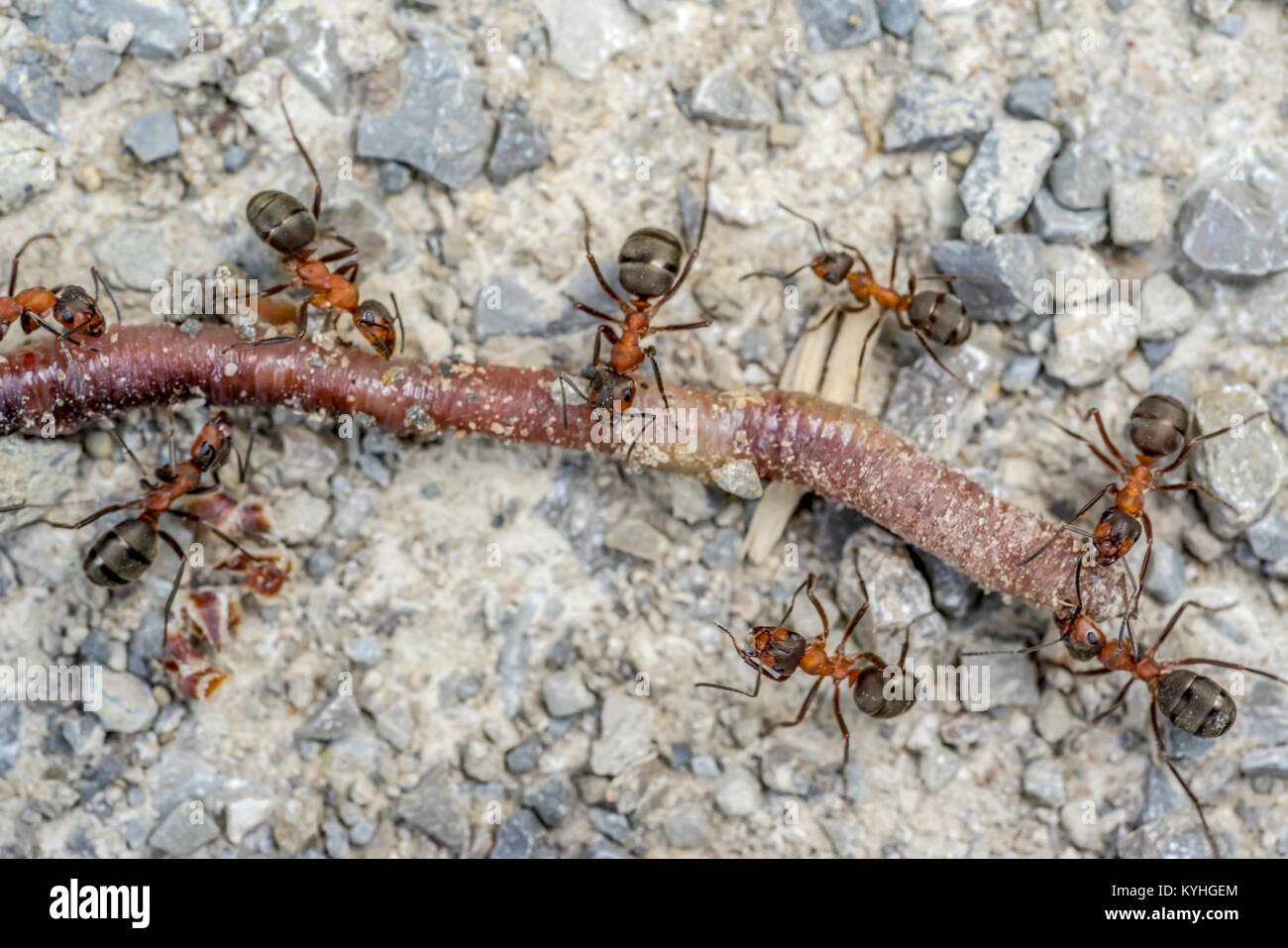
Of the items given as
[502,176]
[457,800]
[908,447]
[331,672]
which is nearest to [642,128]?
[502,176]

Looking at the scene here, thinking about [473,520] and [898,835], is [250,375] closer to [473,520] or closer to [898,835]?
[473,520]

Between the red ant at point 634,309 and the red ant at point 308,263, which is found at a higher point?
the red ant at point 308,263

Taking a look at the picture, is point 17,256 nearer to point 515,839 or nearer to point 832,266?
point 515,839

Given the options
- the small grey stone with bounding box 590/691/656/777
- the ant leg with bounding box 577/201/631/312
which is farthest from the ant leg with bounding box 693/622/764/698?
the ant leg with bounding box 577/201/631/312

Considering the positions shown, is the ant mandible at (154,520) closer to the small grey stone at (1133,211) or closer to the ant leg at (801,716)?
the ant leg at (801,716)

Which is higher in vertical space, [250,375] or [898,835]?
[250,375]

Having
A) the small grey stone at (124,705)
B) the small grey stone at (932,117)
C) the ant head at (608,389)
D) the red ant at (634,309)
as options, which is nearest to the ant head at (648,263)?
the red ant at (634,309)
